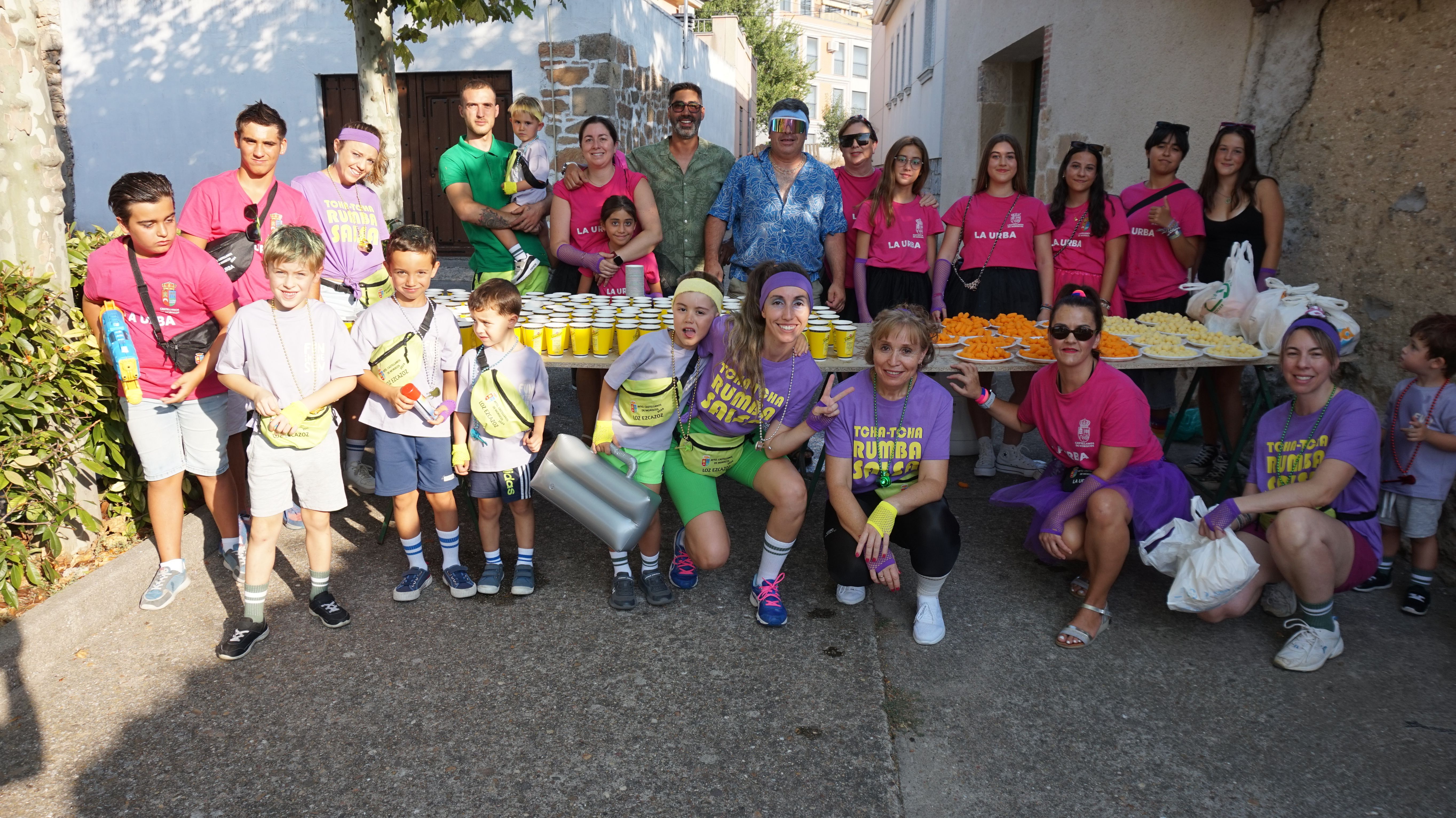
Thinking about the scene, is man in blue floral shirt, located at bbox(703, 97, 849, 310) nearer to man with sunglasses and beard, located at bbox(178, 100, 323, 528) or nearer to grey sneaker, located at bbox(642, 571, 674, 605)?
grey sneaker, located at bbox(642, 571, 674, 605)

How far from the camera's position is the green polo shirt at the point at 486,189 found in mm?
5160

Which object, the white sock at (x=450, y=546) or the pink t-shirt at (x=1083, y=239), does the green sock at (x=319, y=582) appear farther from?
the pink t-shirt at (x=1083, y=239)

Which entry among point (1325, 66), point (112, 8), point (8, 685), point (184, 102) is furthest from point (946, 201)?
point (8, 685)

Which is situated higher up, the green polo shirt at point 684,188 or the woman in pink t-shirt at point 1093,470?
the green polo shirt at point 684,188

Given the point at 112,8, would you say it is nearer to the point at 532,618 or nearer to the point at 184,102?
the point at 184,102

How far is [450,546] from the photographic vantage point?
3.72 metres

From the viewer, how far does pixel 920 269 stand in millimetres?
→ 5070

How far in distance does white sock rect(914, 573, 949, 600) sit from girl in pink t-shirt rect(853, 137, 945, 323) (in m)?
1.90

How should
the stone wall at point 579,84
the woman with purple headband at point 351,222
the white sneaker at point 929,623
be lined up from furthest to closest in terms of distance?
the stone wall at point 579,84 → the woman with purple headband at point 351,222 → the white sneaker at point 929,623

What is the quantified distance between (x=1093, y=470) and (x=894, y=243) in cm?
191

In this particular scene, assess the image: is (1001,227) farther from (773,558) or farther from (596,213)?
(773,558)

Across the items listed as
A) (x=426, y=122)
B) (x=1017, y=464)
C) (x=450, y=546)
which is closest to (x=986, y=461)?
(x=1017, y=464)

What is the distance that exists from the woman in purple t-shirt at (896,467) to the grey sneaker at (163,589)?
257cm

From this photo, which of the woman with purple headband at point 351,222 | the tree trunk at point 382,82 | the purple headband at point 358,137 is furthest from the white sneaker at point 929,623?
the tree trunk at point 382,82
